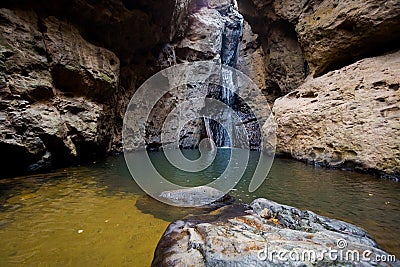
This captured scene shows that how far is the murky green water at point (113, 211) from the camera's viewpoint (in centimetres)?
203

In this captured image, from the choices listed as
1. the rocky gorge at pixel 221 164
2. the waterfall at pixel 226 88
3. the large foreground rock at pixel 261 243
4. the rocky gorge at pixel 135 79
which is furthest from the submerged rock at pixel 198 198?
the waterfall at pixel 226 88

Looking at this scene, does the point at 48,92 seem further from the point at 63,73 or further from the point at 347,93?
the point at 347,93

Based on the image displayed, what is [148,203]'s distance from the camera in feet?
11.5

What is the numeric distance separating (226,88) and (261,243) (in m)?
18.4

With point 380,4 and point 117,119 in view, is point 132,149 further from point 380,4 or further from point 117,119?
point 380,4

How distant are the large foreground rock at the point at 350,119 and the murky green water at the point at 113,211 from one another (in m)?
0.77

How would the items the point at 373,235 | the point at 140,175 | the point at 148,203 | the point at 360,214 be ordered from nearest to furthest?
the point at 373,235, the point at 360,214, the point at 148,203, the point at 140,175

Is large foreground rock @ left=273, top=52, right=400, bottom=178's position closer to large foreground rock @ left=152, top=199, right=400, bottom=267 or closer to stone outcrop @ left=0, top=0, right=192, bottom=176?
large foreground rock @ left=152, top=199, right=400, bottom=267

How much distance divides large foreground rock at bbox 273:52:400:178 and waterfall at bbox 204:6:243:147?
33.4 ft

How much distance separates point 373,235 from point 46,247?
333 centimetres

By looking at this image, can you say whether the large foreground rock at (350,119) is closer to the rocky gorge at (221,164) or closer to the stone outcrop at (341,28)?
the rocky gorge at (221,164)

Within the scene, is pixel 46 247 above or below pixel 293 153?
below

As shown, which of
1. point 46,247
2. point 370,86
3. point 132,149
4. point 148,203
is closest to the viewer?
point 46,247

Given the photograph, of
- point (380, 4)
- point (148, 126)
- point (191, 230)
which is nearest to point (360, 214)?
point (191, 230)
